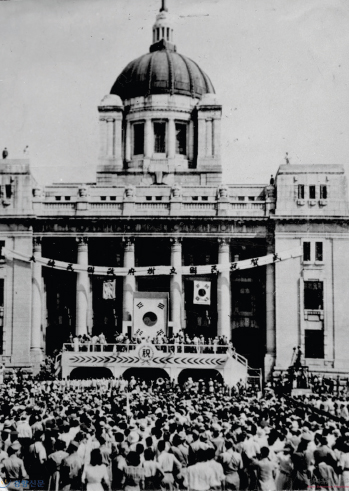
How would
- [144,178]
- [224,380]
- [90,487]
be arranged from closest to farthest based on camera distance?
[90,487] < [224,380] < [144,178]

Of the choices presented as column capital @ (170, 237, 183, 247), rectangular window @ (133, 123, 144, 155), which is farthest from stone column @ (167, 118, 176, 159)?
column capital @ (170, 237, 183, 247)

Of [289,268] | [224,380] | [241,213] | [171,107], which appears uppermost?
[171,107]

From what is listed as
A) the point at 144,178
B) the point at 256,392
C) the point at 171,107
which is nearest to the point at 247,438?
the point at 256,392

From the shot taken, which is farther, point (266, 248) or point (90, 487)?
point (266, 248)

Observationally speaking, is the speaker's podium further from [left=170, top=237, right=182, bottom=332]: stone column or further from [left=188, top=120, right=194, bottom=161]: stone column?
[left=188, top=120, right=194, bottom=161]: stone column

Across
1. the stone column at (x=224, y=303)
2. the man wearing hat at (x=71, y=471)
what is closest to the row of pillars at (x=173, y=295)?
the stone column at (x=224, y=303)

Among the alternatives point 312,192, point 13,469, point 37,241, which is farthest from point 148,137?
point 13,469

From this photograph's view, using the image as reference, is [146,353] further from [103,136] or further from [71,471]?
[71,471]

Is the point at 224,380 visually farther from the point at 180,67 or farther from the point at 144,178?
the point at 180,67
